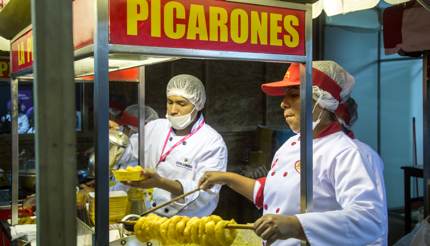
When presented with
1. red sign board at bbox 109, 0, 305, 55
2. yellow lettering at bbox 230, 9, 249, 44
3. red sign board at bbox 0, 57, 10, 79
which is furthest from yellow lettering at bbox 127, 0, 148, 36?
red sign board at bbox 0, 57, 10, 79

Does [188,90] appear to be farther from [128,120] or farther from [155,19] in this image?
[155,19]

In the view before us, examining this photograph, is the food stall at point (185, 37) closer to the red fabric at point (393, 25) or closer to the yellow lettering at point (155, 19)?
the yellow lettering at point (155, 19)

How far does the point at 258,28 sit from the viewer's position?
1.67 m

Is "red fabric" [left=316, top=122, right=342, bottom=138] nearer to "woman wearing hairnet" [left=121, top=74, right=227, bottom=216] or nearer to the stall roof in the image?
"woman wearing hairnet" [left=121, top=74, right=227, bottom=216]

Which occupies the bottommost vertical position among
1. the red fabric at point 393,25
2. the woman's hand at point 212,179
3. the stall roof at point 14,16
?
the woman's hand at point 212,179

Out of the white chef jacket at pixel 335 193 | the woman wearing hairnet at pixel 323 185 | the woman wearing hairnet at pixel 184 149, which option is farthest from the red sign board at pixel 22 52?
the white chef jacket at pixel 335 193

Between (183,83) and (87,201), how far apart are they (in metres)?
1.29

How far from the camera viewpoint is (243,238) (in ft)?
7.38

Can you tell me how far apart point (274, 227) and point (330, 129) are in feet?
2.35

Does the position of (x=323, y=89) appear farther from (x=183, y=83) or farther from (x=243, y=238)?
(x=183, y=83)

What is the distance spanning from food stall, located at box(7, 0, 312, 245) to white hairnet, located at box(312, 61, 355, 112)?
1.13 feet

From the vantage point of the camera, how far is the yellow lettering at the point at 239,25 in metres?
1.61

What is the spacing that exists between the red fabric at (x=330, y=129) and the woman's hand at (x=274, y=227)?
0.61 meters

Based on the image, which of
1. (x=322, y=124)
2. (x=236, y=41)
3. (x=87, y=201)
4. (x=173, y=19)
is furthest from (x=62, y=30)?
(x=87, y=201)
